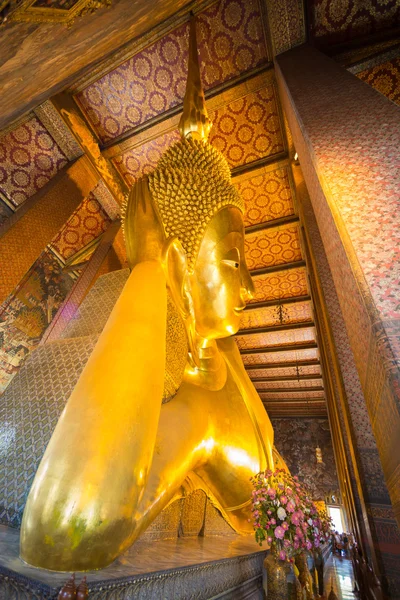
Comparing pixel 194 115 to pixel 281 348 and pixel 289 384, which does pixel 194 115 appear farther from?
pixel 289 384

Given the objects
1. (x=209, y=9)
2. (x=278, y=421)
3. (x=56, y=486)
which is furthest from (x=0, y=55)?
(x=278, y=421)

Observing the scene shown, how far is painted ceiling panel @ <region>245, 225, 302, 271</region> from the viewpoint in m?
4.70

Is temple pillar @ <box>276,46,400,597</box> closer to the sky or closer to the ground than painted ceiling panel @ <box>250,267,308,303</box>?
closer to the ground

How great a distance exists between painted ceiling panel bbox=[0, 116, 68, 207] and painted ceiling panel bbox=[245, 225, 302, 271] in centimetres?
288

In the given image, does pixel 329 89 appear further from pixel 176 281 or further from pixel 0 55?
pixel 0 55

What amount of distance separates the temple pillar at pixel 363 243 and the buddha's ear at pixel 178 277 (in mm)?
698

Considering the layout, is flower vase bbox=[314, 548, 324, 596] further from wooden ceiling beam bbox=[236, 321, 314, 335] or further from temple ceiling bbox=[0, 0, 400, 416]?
wooden ceiling beam bbox=[236, 321, 314, 335]

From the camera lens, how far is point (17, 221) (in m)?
3.19

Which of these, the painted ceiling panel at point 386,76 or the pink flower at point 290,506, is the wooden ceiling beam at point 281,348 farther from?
the pink flower at point 290,506

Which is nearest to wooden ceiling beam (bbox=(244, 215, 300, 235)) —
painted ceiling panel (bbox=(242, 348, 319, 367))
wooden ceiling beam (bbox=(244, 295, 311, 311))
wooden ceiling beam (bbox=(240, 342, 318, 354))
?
wooden ceiling beam (bbox=(244, 295, 311, 311))

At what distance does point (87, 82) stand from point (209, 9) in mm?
1501

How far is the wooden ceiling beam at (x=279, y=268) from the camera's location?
5.09 meters

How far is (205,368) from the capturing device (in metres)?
1.83

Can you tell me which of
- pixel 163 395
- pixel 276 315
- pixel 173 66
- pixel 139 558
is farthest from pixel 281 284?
pixel 139 558
